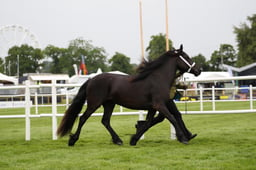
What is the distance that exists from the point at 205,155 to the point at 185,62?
6.55 feet

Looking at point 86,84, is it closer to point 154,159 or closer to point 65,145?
point 65,145

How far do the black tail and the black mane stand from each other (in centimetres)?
105

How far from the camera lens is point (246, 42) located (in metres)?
50.9

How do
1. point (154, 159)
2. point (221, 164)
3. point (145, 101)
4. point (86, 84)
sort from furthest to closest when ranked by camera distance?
point (86, 84)
point (145, 101)
point (154, 159)
point (221, 164)

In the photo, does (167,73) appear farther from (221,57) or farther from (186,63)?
(221,57)

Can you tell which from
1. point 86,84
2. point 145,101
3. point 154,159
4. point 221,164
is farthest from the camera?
point 86,84

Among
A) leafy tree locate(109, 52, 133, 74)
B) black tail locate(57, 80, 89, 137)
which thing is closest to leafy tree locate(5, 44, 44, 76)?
leafy tree locate(109, 52, 133, 74)

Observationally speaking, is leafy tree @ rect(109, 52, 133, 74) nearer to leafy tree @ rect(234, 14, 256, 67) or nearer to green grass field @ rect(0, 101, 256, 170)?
leafy tree @ rect(234, 14, 256, 67)

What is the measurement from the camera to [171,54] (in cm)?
669

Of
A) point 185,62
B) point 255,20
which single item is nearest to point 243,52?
point 255,20

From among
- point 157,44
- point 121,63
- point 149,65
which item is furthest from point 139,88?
point 121,63

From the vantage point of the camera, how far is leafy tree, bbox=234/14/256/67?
164ft

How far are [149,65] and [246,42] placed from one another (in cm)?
4734

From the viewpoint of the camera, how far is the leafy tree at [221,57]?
7450 centimetres
